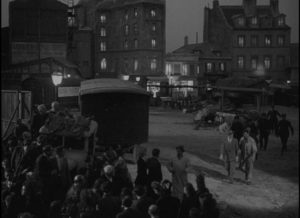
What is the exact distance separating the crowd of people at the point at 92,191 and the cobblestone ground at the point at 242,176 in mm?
1972

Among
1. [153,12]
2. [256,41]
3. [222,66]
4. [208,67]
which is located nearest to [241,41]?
[256,41]

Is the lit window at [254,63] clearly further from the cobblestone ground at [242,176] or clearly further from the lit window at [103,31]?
the cobblestone ground at [242,176]

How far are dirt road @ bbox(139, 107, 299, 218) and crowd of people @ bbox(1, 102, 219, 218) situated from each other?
2399mm

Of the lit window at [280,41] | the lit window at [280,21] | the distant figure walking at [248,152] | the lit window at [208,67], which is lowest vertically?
the distant figure walking at [248,152]

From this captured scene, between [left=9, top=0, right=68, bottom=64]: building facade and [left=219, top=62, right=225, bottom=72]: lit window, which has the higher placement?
[left=9, top=0, right=68, bottom=64]: building facade

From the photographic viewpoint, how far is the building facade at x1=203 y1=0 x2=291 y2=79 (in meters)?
46.0

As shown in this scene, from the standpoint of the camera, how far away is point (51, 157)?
815 cm

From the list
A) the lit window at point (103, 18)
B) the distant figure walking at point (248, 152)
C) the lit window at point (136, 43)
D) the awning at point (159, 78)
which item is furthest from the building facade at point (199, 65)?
the distant figure walking at point (248, 152)

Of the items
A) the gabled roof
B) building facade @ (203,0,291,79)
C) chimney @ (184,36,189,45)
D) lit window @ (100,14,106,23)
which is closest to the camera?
building facade @ (203,0,291,79)

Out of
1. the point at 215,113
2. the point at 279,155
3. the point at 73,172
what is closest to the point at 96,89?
the point at 73,172

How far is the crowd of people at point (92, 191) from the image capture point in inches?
253

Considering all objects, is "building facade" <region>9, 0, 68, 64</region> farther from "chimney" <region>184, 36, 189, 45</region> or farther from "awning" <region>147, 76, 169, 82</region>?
"chimney" <region>184, 36, 189, 45</region>

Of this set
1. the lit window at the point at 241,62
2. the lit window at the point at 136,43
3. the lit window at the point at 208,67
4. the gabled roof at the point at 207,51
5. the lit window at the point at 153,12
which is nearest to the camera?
the lit window at the point at 153,12

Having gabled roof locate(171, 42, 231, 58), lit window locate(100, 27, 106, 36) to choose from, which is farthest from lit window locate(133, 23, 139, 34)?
gabled roof locate(171, 42, 231, 58)
